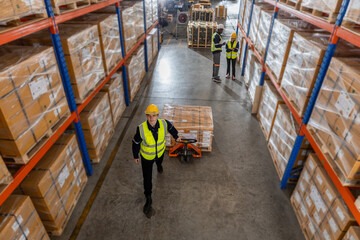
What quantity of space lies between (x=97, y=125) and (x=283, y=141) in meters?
4.06

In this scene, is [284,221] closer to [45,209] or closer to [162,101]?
[45,209]

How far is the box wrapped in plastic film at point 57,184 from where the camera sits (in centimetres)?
332

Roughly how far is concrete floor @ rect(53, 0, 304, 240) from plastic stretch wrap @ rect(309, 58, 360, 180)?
1.79m

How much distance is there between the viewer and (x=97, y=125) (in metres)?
5.19

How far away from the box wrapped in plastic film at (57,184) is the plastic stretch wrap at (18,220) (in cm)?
26

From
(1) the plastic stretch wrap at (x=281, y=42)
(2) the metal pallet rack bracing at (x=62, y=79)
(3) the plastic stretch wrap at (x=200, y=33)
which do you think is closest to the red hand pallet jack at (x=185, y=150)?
(2) the metal pallet rack bracing at (x=62, y=79)

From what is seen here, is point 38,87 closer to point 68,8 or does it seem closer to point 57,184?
point 57,184

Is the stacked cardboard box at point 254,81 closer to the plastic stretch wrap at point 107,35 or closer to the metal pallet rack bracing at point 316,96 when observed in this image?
the metal pallet rack bracing at point 316,96

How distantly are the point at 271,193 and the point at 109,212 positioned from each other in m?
3.23

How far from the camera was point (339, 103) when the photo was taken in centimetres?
300

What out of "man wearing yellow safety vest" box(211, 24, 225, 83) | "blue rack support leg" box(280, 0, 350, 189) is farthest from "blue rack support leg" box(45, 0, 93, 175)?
"man wearing yellow safety vest" box(211, 24, 225, 83)

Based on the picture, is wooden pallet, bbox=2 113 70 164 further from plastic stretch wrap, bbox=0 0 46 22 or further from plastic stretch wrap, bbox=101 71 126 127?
plastic stretch wrap, bbox=101 71 126 127

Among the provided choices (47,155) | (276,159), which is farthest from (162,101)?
(47,155)

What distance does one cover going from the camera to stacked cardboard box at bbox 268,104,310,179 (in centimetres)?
451
